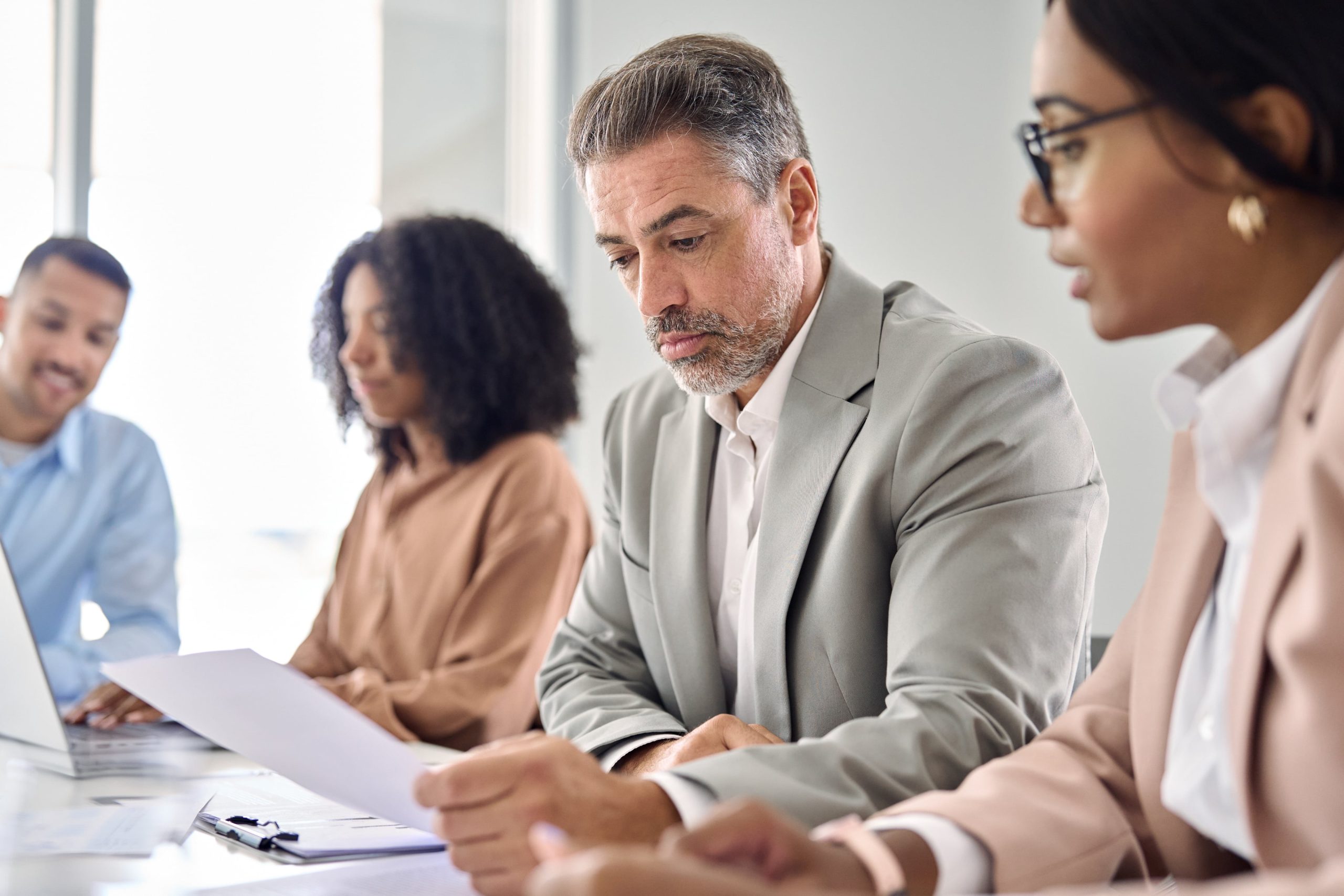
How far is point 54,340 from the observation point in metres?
2.56

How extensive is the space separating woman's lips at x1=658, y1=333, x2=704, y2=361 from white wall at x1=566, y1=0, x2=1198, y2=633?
51.0 inches

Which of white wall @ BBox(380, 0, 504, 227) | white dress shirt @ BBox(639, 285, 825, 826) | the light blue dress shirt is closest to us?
white dress shirt @ BBox(639, 285, 825, 826)

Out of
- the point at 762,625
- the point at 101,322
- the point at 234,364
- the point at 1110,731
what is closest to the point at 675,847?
the point at 1110,731

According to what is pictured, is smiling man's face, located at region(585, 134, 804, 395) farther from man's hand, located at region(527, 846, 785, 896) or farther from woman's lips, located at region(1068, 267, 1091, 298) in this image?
man's hand, located at region(527, 846, 785, 896)

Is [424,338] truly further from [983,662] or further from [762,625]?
[983,662]

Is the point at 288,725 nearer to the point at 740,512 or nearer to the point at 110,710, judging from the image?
the point at 740,512

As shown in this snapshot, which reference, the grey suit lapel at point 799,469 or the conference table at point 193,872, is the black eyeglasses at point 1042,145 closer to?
the grey suit lapel at point 799,469

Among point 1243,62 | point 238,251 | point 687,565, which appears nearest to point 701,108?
point 687,565

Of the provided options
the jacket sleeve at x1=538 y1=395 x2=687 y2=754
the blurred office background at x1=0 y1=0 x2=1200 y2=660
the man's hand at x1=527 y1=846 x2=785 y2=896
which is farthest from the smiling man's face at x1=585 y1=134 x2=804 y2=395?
the blurred office background at x1=0 y1=0 x2=1200 y2=660

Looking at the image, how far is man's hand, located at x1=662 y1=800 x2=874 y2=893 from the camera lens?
26.5 inches

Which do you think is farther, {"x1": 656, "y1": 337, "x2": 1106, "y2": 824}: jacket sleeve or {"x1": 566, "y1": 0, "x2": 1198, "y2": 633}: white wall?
{"x1": 566, "y1": 0, "x2": 1198, "y2": 633}: white wall

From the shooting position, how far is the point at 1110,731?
3.07ft

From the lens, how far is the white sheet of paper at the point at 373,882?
0.92 m

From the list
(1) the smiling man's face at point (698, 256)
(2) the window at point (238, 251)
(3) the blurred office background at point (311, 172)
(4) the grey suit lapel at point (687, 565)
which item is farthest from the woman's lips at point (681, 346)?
(2) the window at point (238, 251)
